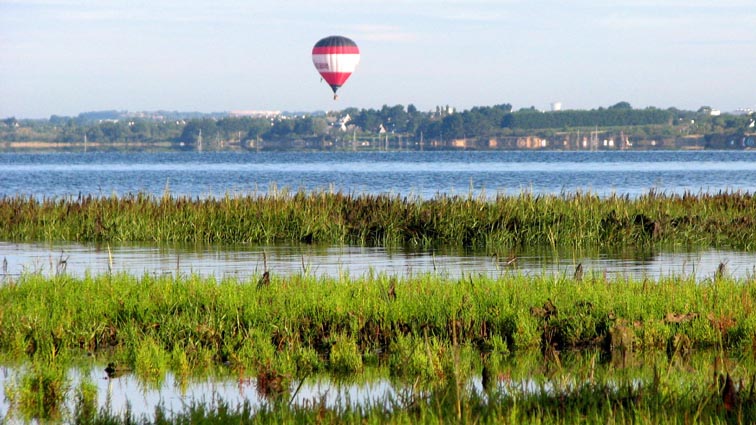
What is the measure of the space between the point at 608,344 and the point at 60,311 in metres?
6.54

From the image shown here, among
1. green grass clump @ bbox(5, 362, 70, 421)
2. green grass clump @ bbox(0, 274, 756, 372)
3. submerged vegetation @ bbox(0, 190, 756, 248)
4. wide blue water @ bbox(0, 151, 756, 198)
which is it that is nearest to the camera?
green grass clump @ bbox(5, 362, 70, 421)

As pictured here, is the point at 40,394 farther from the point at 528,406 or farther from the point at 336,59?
the point at 336,59

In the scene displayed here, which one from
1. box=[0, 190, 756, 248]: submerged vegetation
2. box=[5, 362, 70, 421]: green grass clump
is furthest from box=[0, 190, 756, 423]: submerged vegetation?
box=[0, 190, 756, 248]: submerged vegetation

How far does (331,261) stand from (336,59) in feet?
152

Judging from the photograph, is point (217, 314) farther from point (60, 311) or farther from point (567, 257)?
point (567, 257)

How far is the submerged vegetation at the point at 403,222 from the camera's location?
91.4 ft

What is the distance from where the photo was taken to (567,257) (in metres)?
24.5

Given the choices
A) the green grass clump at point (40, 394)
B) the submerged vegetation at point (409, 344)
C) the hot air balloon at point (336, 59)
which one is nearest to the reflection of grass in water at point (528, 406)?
the submerged vegetation at point (409, 344)

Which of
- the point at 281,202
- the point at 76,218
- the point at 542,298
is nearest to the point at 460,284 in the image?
the point at 542,298

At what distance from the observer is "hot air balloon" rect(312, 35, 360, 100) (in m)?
68.8

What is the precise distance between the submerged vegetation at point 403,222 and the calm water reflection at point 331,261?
159cm

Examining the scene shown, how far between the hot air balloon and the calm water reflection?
1669 inches

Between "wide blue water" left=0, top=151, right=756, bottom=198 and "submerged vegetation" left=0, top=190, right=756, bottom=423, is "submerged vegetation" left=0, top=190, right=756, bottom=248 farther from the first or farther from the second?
"submerged vegetation" left=0, top=190, right=756, bottom=423

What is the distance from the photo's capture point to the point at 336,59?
68688mm
